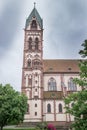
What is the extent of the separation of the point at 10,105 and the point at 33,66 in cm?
2485

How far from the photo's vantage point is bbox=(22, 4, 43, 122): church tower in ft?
226

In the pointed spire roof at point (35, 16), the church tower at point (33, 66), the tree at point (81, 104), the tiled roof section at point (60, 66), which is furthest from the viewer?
the pointed spire roof at point (35, 16)

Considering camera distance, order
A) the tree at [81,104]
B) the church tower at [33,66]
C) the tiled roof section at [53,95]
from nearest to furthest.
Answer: the tree at [81,104]
the church tower at [33,66]
the tiled roof section at [53,95]

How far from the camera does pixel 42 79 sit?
240ft

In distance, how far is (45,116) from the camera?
225 ft

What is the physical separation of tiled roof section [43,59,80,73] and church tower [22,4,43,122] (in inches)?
153

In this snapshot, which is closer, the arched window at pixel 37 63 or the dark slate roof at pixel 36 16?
the arched window at pixel 37 63

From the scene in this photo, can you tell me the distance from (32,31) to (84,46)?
214 ft

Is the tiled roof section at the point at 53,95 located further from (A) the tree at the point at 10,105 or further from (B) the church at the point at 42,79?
(A) the tree at the point at 10,105

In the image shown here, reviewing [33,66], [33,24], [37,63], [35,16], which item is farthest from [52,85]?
[35,16]

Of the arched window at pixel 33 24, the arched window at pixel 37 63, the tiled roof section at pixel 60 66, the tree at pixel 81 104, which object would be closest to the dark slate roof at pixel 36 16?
the arched window at pixel 33 24

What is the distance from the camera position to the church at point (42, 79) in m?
68.6

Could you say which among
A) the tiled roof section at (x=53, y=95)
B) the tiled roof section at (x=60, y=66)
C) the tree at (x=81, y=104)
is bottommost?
the tree at (x=81, y=104)

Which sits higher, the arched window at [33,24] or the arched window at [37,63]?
the arched window at [33,24]
